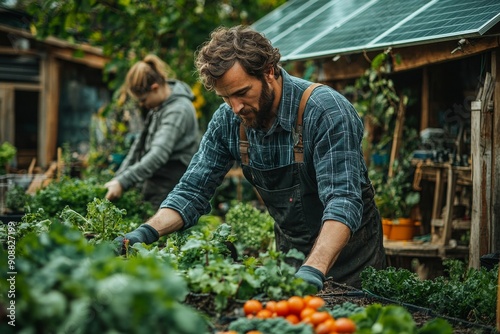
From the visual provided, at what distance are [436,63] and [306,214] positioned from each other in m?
2.77

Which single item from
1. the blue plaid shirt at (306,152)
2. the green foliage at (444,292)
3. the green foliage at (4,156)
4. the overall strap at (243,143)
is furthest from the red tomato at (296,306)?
the green foliage at (4,156)

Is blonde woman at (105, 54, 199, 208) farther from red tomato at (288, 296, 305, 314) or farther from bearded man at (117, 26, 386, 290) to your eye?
red tomato at (288, 296, 305, 314)

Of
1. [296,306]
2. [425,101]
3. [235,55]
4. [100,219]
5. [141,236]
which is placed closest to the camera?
[296,306]

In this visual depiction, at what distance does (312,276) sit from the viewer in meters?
3.15

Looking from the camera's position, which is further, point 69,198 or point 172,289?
point 69,198

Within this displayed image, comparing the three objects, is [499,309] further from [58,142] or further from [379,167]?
[58,142]

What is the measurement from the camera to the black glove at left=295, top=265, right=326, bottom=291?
3.11m

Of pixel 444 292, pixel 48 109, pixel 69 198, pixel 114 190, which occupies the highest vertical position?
pixel 444 292

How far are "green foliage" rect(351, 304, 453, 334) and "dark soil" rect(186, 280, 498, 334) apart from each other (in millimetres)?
410

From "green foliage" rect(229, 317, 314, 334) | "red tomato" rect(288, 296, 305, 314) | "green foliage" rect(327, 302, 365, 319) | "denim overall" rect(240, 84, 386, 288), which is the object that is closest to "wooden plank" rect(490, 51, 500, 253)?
"denim overall" rect(240, 84, 386, 288)

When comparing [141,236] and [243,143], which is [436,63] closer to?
[243,143]

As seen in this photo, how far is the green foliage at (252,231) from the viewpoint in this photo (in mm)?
7194

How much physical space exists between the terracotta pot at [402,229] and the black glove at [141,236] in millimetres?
4355

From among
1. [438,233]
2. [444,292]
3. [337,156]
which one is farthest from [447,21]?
[438,233]
